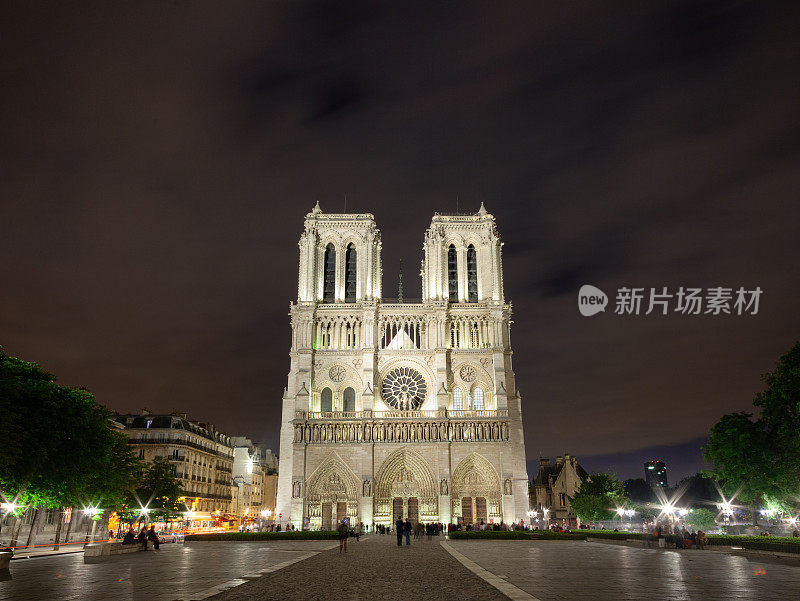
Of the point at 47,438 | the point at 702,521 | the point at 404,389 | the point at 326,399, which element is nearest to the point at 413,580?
the point at 47,438

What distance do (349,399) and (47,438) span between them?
117 ft

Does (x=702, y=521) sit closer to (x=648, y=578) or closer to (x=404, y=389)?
(x=404, y=389)

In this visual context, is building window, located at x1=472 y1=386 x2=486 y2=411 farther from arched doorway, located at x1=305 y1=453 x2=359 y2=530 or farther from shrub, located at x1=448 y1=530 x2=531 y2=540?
shrub, located at x1=448 y1=530 x2=531 y2=540

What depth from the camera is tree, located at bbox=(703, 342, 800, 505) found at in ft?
99.1

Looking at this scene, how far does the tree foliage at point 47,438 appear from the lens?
86.2ft

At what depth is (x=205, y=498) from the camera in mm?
68250

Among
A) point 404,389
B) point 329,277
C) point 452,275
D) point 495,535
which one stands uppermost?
point 452,275

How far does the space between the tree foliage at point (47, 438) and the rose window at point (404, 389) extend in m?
→ 32.5

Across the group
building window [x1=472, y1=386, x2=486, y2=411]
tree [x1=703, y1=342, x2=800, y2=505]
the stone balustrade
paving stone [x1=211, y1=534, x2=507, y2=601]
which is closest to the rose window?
the stone balustrade

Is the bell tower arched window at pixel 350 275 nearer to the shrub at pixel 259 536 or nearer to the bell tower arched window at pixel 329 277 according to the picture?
the bell tower arched window at pixel 329 277

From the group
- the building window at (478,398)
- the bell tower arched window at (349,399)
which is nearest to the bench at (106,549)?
the bell tower arched window at (349,399)

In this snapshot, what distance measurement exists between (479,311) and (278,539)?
30.8 metres

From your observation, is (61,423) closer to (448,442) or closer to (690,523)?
(448,442)

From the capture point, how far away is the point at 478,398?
2408 inches
